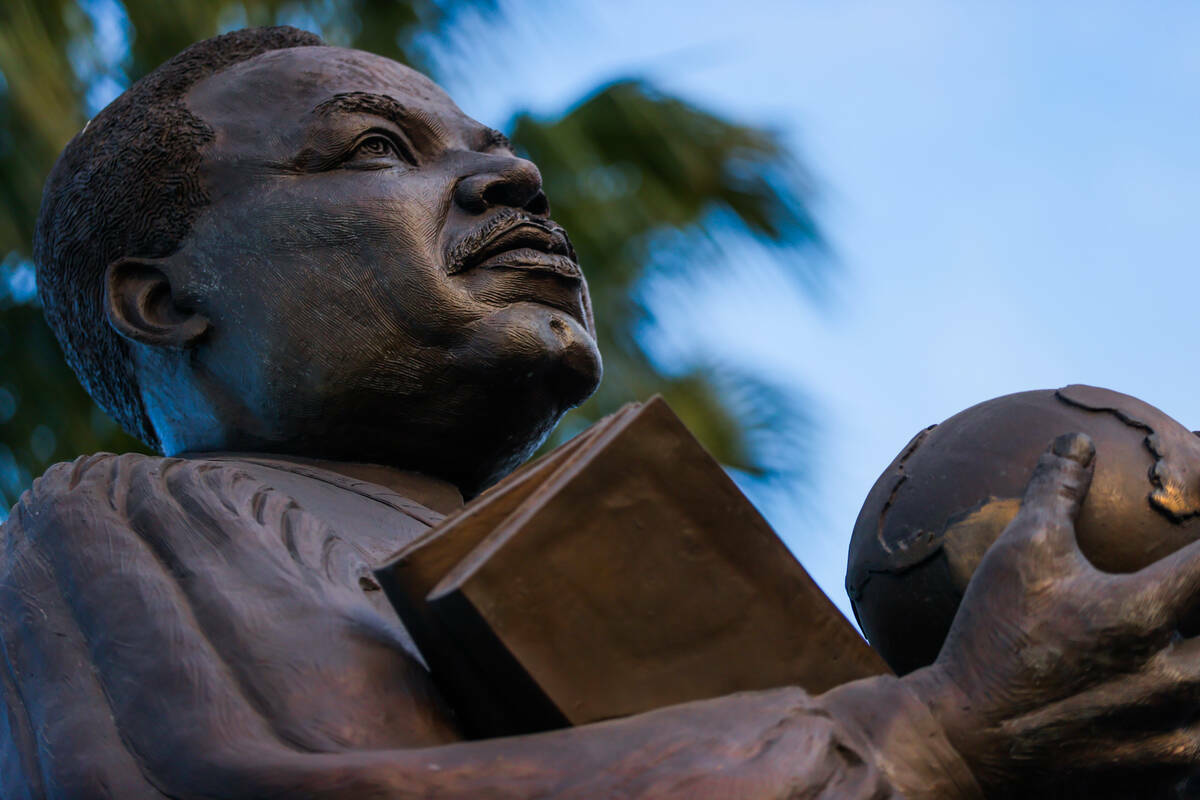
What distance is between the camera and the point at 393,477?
3.66 meters

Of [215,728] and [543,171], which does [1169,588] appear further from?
[543,171]

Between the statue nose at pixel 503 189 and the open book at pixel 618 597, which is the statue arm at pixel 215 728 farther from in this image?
the statue nose at pixel 503 189

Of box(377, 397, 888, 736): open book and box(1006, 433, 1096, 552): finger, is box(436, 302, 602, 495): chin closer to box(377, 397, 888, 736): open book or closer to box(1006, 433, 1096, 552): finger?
box(377, 397, 888, 736): open book

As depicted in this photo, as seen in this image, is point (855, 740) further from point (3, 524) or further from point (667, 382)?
point (667, 382)

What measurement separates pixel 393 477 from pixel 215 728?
1199 mm

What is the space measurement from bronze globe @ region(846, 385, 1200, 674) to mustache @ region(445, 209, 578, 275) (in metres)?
1.05

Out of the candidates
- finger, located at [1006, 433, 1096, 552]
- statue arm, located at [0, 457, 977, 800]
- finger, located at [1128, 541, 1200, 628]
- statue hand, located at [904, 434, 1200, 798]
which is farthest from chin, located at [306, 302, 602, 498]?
finger, located at [1128, 541, 1200, 628]

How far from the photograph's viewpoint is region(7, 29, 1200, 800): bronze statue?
2416mm

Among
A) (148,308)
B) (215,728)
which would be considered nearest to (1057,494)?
(215,728)

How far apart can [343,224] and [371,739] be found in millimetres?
1331

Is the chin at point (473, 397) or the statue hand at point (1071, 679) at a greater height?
the chin at point (473, 397)

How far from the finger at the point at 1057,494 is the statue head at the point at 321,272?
118 centimetres

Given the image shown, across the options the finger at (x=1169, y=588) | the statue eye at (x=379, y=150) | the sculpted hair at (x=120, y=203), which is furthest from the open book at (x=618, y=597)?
the sculpted hair at (x=120, y=203)

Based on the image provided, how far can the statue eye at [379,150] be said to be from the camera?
12.3 feet
